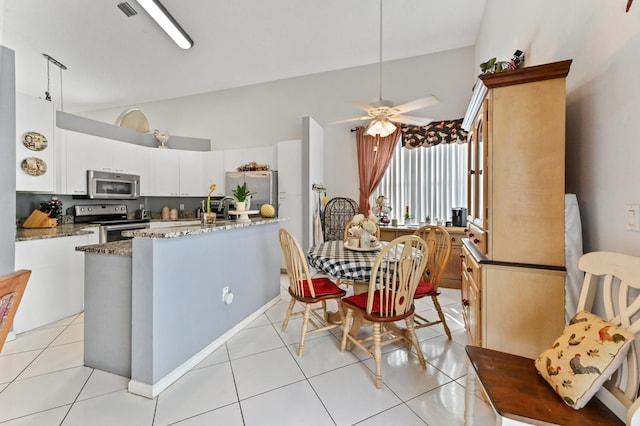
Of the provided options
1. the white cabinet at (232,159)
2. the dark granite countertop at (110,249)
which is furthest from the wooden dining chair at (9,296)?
the white cabinet at (232,159)

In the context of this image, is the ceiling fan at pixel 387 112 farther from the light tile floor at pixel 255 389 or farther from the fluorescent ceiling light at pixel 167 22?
the fluorescent ceiling light at pixel 167 22

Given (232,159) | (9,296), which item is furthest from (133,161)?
(9,296)

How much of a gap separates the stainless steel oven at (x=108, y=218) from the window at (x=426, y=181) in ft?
12.4

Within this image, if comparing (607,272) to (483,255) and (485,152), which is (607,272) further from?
(485,152)

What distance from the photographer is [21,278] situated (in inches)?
32.9

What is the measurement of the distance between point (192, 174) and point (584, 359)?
5176 millimetres

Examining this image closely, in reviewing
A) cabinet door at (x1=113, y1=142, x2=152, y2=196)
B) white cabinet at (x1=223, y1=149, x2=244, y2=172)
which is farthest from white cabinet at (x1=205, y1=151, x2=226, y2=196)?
cabinet door at (x1=113, y1=142, x2=152, y2=196)

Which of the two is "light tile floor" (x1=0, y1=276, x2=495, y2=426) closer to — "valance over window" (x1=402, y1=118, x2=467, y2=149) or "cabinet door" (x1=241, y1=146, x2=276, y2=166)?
"valance over window" (x1=402, y1=118, x2=467, y2=149)

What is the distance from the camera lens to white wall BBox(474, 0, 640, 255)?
1.11m

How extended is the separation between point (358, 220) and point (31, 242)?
9.86 feet

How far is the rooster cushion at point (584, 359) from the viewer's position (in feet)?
2.84

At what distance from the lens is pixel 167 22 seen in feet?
10.1

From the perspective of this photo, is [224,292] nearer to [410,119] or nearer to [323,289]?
[323,289]

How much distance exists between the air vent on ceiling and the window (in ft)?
12.9
